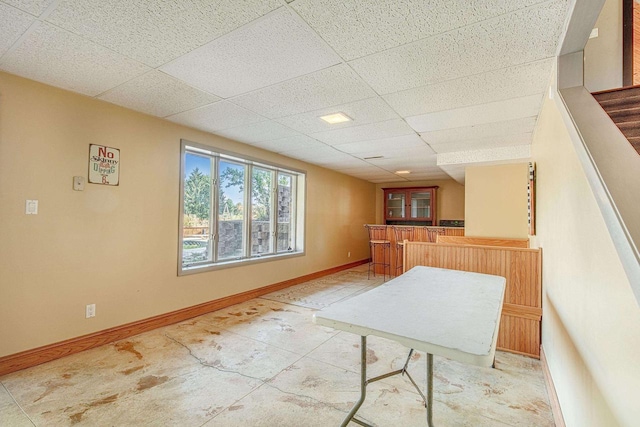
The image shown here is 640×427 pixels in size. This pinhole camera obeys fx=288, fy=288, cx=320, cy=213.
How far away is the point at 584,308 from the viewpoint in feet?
4.43

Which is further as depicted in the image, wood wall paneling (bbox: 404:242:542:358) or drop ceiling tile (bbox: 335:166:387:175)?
drop ceiling tile (bbox: 335:166:387:175)

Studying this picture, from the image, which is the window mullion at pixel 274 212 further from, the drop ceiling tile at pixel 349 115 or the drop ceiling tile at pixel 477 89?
the drop ceiling tile at pixel 477 89

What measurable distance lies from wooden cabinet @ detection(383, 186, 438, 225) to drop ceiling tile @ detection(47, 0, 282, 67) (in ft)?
24.1

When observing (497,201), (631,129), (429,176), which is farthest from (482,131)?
(429,176)

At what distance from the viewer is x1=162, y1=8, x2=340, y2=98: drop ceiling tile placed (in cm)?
175

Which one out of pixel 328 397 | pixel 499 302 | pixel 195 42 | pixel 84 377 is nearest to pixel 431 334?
pixel 499 302

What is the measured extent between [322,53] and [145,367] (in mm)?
2866

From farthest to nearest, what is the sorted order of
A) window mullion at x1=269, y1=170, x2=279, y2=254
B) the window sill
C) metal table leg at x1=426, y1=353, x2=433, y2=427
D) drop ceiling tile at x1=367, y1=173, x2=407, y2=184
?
drop ceiling tile at x1=367, y1=173, x2=407, y2=184
window mullion at x1=269, y1=170, x2=279, y2=254
the window sill
metal table leg at x1=426, y1=353, x2=433, y2=427

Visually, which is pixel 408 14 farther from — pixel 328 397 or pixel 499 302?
pixel 328 397

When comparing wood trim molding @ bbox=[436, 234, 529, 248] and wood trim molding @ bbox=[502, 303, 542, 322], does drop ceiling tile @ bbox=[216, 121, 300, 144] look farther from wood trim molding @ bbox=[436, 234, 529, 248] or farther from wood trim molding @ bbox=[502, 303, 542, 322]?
wood trim molding @ bbox=[502, 303, 542, 322]

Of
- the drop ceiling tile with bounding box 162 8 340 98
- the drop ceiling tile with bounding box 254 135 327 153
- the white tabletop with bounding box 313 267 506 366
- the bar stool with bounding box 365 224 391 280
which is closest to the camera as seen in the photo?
the white tabletop with bounding box 313 267 506 366

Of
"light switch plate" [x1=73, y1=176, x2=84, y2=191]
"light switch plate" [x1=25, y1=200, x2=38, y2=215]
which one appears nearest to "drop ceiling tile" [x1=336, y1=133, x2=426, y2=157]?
"light switch plate" [x1=73, y1=176, x2=84, y2=191]

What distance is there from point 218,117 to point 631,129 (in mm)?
3409

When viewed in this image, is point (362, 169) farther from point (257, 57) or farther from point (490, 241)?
point (257, 57)
